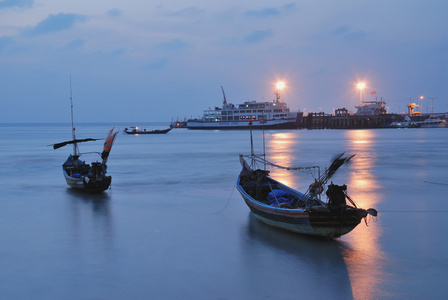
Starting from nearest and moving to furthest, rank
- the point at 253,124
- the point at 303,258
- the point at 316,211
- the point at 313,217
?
1. the point at 303,258
2. the point at 316,211
3. the point at 313,217
4. the point at 253,124

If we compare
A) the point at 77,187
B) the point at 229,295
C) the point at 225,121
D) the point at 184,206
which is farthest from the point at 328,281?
the point at 225,121

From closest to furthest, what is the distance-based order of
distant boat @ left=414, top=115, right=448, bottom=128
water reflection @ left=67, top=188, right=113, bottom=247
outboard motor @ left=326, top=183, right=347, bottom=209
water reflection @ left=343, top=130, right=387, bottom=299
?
water reflection @ left=343, top=130, right=387, bottom=299
outboard motor @ left=326, top=183, right=347, bottom=209
water reflection @ left=67, top=188, right=113, bottom=247
distant boat @ left=414, top=115, right=448, bottom=128

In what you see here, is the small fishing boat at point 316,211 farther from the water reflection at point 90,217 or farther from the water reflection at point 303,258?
the water reflection at point 90,217

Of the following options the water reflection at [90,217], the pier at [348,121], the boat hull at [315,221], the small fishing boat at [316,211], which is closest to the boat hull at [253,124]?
the pier at [348,121]

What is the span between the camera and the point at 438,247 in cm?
1274

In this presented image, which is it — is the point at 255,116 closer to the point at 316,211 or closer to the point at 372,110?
the point at 372,110

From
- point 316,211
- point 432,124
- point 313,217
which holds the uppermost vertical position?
point 432,124

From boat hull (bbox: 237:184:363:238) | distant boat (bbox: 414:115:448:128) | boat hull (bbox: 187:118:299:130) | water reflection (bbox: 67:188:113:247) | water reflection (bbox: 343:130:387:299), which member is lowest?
water reflection (bbox: 343:130:387:299)

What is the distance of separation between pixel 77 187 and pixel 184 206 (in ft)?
22.5

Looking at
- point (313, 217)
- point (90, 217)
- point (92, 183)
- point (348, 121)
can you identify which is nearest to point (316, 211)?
point (313, 217)

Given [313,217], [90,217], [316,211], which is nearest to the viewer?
[316,211]

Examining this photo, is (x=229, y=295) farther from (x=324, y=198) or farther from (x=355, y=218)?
(x=324, y=198)

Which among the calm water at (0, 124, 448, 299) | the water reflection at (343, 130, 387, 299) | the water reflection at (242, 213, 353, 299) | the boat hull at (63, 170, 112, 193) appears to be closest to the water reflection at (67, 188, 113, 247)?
the calm water at (0, 124, 448, 299)

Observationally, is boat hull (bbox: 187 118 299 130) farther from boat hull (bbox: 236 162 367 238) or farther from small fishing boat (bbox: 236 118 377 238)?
boat hull (bbox: 236 162 367 238)
